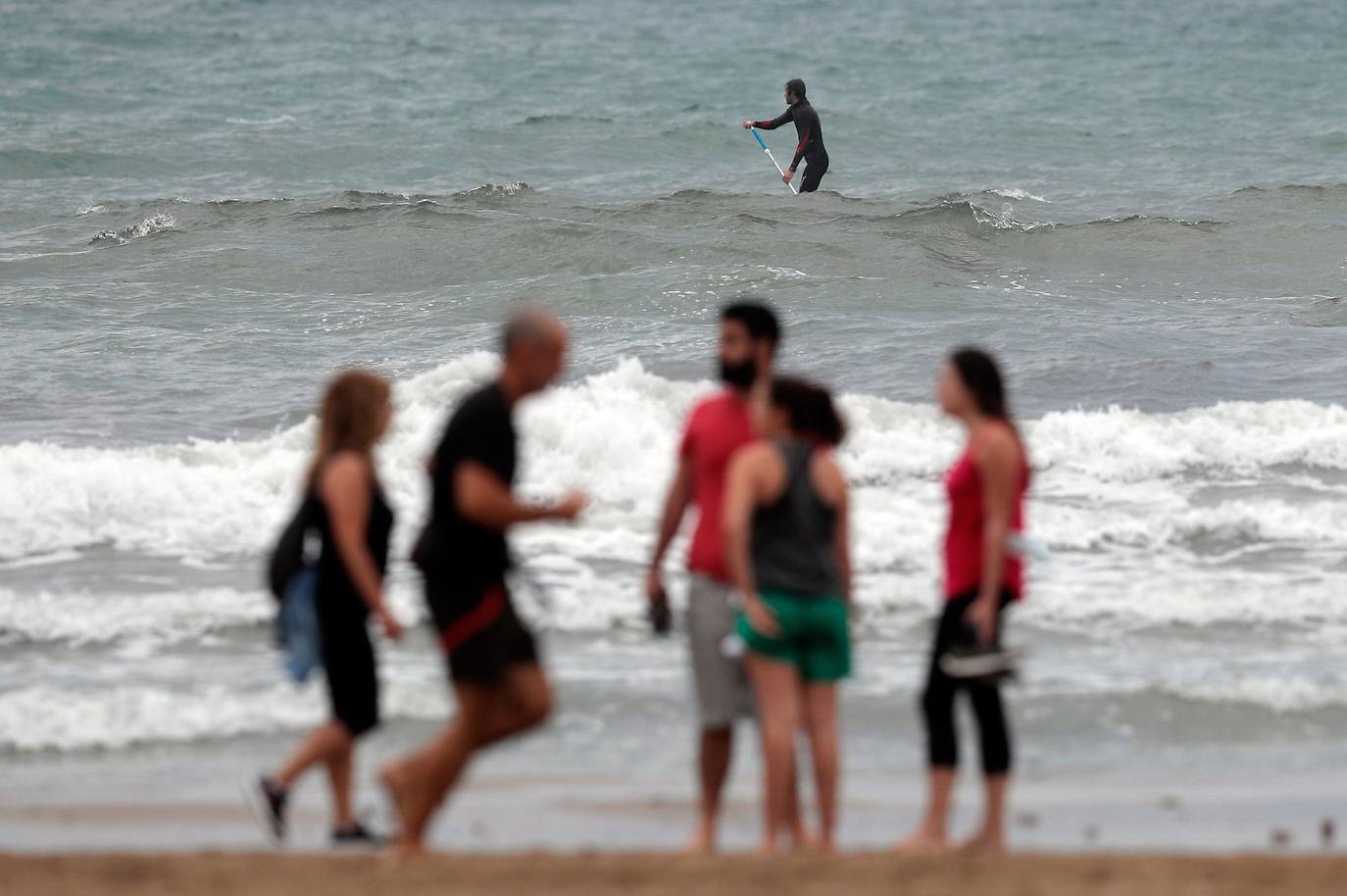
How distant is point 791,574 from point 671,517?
24.0 inches

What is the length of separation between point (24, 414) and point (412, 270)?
711 cm

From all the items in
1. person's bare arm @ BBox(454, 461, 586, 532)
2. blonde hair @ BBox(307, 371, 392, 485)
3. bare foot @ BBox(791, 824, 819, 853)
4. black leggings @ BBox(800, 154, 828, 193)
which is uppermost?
black leggings @ BBox(800, 154, 828, 193)

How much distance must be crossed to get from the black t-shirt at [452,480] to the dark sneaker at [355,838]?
953 mm

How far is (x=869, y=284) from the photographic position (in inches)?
742

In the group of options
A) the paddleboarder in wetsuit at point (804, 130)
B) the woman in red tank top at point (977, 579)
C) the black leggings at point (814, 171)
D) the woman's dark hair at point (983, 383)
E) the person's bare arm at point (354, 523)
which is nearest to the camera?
the person's bare arm at point (354, 523)

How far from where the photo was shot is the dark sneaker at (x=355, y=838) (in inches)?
213

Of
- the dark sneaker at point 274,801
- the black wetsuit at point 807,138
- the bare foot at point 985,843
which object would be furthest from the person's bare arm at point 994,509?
the black wetsuit at point 807,138

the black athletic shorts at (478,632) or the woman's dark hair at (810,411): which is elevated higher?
the woman's dark hair at (810,411)

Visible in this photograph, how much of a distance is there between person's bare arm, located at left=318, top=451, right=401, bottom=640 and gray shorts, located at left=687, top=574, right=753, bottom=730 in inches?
33.8

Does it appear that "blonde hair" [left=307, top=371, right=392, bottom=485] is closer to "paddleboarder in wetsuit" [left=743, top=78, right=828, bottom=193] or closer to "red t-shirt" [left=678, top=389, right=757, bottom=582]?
"red t-shirt" [left=678, top=389, right=757, bottom=582]

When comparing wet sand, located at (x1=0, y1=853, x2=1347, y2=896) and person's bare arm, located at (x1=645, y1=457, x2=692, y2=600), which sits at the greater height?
person's bare arm, located at (x1=645, y1=457, x2=692, y2=600)

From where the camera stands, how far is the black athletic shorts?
496cm

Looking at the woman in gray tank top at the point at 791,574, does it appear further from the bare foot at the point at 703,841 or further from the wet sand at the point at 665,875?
the wet sand at the point at 665,875

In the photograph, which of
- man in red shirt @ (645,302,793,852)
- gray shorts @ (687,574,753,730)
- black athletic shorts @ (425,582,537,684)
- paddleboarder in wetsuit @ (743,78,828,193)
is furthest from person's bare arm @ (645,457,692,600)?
paddleboarder in wetsuit @ (743,78,828,193)
